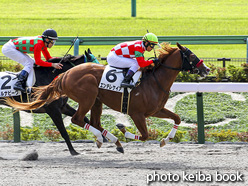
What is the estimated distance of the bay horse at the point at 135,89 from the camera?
24.3ft

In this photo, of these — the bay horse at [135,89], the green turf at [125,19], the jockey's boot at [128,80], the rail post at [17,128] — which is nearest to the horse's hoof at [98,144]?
the bay horse at [135,89]

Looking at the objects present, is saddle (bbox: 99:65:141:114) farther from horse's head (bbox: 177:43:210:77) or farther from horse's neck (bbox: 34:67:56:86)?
horse's neck (bbox: 34:67:56:86)

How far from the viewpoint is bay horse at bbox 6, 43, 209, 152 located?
7.42 metres

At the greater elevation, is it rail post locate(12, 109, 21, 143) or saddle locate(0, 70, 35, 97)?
saddle locate(0, 70, 35, 97)

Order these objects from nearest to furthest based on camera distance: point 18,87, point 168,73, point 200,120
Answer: point 168,73 < point 18,87 < point 200,120

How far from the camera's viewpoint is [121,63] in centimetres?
759

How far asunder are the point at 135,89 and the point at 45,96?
4.28ft

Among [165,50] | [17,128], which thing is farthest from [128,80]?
[17,128]

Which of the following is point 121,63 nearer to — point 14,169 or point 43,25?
point 14,169

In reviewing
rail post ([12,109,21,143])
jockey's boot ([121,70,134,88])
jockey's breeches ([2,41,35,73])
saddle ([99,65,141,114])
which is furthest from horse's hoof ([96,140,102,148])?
rail post ([12,109,21,143])

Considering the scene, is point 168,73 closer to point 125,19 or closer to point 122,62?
point 122,62

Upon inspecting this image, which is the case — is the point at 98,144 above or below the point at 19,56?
below

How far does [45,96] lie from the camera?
7746 millimetres

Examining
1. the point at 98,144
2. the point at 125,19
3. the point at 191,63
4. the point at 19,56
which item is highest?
the point at 125,19
